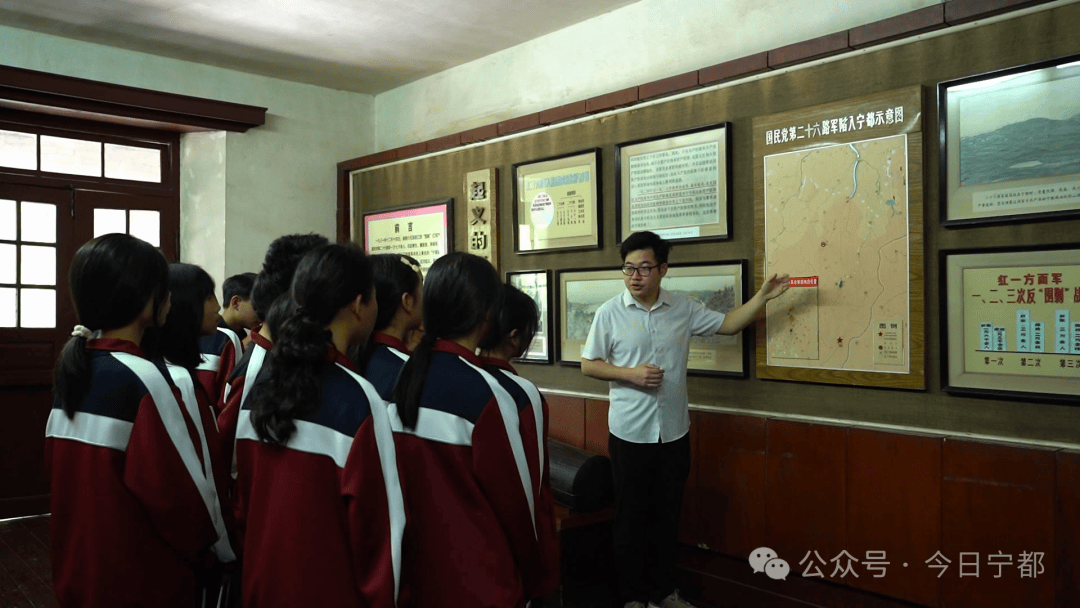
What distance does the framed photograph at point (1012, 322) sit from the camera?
9.08ft

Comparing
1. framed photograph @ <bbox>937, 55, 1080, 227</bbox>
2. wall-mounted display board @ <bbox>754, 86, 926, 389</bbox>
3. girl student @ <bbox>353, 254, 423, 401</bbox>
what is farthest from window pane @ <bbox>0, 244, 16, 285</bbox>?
framed photograph @ <bbox>937, 55, 1080, 227</bbox>

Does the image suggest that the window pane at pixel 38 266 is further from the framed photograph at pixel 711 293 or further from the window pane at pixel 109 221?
the framed photograph at pixel 711 293

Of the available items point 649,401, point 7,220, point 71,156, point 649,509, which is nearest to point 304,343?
point 649,401

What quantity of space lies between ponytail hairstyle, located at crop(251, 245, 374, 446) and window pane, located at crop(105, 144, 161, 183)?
464 centimetres

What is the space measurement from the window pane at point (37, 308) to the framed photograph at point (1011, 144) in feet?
17.7

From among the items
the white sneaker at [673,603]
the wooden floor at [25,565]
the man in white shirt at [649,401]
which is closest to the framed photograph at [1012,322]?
the man in white shirt at [649,401]

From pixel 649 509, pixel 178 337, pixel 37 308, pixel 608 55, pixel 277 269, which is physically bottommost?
pixel 649 509

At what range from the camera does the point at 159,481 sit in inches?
68.9

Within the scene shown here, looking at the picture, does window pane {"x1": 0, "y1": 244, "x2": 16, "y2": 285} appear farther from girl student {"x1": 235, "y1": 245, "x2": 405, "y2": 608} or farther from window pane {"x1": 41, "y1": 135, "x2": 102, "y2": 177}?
girl student {"x1": 235, "y1": 245, "x2": 405, "y2": 608}

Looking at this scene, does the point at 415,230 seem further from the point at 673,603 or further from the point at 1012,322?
the point at 1012,322

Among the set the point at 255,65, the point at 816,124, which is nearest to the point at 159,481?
the point at 816,124

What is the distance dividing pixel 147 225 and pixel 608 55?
356 cm

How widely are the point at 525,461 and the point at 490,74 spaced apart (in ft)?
13.4

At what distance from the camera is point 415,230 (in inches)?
223
